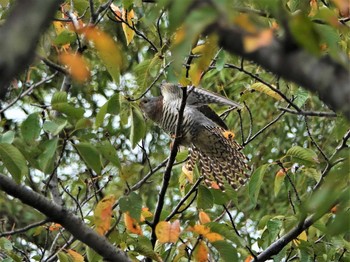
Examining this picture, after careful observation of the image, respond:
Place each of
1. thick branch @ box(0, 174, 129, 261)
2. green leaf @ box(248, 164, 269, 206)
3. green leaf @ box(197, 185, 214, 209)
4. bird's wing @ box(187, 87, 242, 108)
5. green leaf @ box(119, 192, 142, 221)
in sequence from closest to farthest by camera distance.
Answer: thick branch @ box(0, 174, 129, 261), green leaf @ box(119, 192, 142, 221), green leaf @ box(248, 164, 269, 206), green leaf @ box(197, 185, 214, 209), bird's wing @ box(187, 87, 242, 108)

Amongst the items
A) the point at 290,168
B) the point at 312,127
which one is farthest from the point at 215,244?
the point at 312,127

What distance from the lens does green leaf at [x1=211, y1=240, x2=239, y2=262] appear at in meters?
2.62

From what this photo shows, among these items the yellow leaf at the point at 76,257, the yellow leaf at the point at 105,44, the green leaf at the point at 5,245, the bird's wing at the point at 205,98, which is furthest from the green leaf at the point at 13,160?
the bird's wing at the point at 205,98

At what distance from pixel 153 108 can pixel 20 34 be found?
3.84 meters

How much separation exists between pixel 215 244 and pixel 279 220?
1.76 ft

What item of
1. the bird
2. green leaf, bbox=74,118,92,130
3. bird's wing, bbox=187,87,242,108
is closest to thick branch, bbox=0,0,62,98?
green leaf, bbox=74,118,92,130

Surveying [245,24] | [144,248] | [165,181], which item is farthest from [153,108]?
[245,24]

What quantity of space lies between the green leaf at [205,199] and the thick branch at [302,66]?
2.00 metres

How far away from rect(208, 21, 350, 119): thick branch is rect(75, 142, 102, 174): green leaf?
51.2 inches

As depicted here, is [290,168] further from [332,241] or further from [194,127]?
[194,127]

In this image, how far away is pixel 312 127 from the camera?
6129 mm

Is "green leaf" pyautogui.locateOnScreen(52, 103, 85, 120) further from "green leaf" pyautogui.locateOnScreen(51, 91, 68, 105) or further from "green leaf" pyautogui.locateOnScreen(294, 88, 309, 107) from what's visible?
"green leaf" pyautogui.locateOnScreen(294, 88, 309, 107)

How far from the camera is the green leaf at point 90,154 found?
234 centimetres

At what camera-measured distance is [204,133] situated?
4547mm
